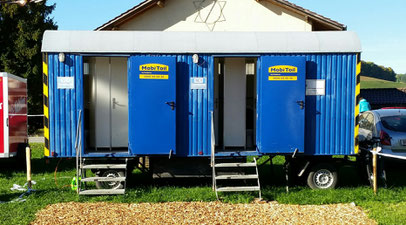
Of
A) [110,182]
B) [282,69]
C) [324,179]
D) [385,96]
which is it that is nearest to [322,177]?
[324,179]

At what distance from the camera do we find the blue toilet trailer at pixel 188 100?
8.02m

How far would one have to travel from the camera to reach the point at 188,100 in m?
8.23

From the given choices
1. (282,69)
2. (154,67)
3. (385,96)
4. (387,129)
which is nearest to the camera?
(154,67)

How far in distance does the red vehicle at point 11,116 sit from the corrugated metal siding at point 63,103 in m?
3.11

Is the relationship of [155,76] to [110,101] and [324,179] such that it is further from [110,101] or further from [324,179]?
[324,179]

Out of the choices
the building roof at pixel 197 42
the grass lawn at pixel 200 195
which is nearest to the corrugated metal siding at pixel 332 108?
the building roof at pixel 197 42

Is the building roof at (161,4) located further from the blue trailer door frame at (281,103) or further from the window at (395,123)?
the blue trailer door frame at (281,103)

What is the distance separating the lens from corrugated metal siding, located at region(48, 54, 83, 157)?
799cm

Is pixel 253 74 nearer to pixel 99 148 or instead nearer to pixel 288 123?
pixel 288 123

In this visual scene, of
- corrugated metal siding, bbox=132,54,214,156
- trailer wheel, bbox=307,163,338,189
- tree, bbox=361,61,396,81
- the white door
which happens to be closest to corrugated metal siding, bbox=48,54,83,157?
the white door

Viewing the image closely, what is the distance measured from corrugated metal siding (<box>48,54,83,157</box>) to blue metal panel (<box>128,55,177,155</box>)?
1.14 m

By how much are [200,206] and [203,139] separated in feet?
5.36

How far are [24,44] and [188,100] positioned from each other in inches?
785

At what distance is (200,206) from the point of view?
7223 millimetres
